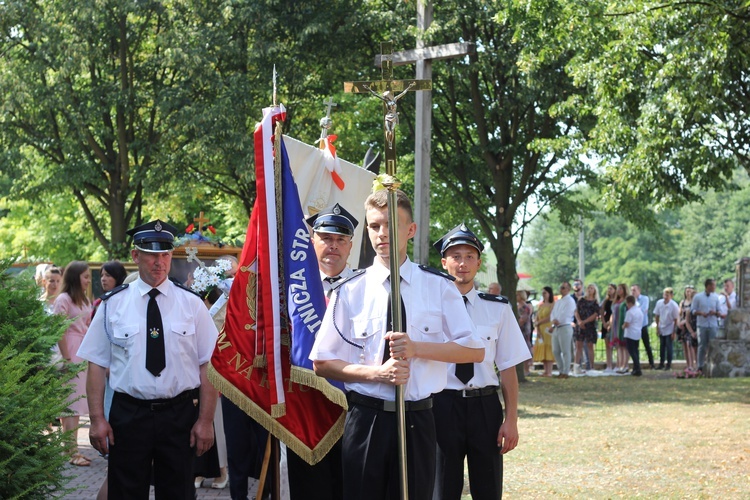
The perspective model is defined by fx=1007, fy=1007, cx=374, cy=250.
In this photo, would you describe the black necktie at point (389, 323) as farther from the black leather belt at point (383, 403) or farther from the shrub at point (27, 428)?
the shrub at point (27, 428)

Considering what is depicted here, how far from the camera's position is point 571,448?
11.7 meters

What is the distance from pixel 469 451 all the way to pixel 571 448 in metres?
5.91

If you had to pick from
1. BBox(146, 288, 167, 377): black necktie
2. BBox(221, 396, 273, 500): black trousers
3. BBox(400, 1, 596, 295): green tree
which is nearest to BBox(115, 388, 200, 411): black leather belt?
BBox(146, 288, 167, 377): black necktie

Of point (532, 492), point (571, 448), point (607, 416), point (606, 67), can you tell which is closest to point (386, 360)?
point (532, 492)

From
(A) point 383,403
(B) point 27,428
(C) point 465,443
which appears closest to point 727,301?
(C) point 465,443

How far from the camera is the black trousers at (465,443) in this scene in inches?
239

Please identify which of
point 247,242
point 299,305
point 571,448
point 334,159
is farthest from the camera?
point 571,448

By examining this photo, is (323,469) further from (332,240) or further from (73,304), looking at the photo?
(73,304)

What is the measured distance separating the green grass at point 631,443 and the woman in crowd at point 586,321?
3255mm

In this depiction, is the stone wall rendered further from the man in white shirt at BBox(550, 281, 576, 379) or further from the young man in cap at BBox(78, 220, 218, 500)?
the young man in cap at BBox(78, 220, 218, 500)

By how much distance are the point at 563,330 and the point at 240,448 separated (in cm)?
1408

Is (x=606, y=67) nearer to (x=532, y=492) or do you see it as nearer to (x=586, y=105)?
(x=586, y=105)

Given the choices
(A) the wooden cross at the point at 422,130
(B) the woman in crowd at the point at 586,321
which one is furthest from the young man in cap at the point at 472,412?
(B) the woman in crowd at the point at 586,321

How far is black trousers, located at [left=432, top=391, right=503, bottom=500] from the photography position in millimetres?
6078
